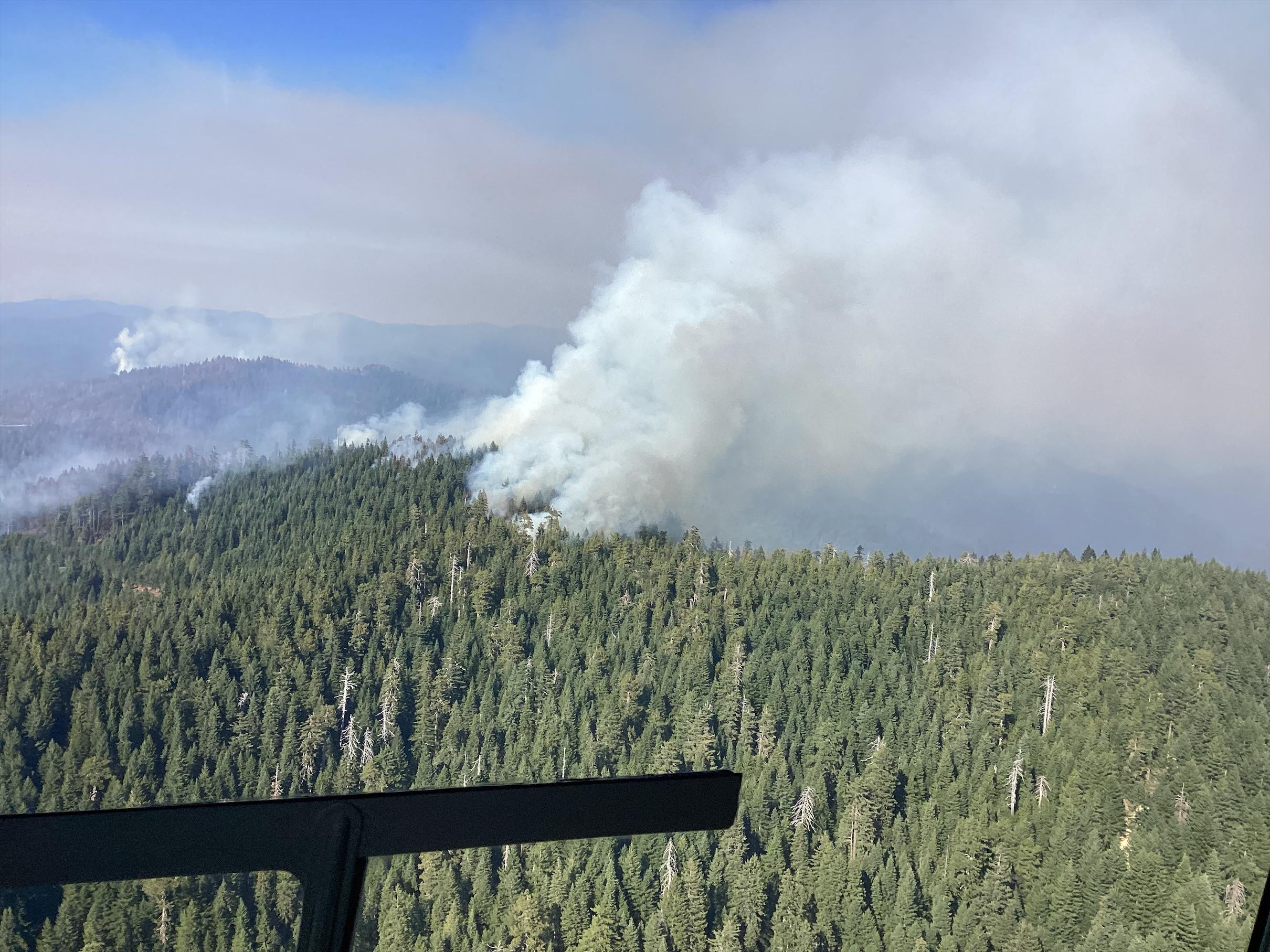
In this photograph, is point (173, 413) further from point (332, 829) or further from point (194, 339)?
point (332, 829)

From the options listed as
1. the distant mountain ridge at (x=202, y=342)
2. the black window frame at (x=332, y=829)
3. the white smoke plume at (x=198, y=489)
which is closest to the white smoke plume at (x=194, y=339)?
the distant mountain ridge at (x=202, y=342)

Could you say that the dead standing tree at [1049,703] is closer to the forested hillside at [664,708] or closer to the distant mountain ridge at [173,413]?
the forested hillside at [664,708]

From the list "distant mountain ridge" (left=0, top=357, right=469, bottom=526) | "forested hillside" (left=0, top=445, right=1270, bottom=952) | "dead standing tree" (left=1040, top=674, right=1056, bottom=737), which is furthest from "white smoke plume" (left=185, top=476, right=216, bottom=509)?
"dead standing tree" (left=1040, top=674, right=1056, bottom=737)

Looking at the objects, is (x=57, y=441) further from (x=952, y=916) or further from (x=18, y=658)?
(x=952, y=916)

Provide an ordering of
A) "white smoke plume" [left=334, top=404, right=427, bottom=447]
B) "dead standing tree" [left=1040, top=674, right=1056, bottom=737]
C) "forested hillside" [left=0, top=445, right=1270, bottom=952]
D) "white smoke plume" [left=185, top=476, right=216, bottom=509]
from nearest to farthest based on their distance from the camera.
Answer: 1. "forested hillside" [left=0, top=445, right=1270, bottom=952]
2. "dead standing tree" [left=1040, top=674, right=1056, bottom=737]
3. "white smoke plume" [left=334, top=404, right=427, bottom=447]
4. "white smoke plume" [left=185, top=476, right=216, bottom=509]

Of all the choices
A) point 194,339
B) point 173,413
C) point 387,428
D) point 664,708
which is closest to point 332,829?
point 664,708

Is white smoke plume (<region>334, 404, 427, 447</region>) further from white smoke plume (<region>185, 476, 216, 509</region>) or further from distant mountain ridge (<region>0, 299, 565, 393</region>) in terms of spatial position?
white smoke plume (<region>185, 476, 216, 509</region>)

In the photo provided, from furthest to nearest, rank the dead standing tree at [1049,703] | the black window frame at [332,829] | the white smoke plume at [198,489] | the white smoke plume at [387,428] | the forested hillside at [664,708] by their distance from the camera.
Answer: the white smoke plume at [198,489], the white smoke plume at [387,428], the dead standing tree at [1049,703], the forested hillside at [664,708], the black window frame at [332,829]
